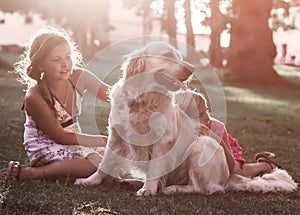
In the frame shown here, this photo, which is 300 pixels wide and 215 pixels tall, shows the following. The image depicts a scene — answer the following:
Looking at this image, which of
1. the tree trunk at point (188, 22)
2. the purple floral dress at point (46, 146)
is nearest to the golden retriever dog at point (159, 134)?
the purple floral dress at point (46, 146)

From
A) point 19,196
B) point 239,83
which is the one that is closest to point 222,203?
point 19,196

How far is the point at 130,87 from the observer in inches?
169

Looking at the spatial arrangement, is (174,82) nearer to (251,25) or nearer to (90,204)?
(90,204)

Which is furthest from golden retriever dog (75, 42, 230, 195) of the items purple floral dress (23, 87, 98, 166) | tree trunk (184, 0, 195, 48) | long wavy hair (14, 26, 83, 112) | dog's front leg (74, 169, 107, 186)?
tree trunk (184, 0, 195, 48)

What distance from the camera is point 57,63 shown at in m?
4.93

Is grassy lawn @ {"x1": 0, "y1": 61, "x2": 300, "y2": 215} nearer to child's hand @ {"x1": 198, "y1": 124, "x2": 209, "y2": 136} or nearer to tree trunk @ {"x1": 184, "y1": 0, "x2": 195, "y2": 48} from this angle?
child's hand @ {"x1": 198, "y1": 124, "x2": 209, "y2": 136}

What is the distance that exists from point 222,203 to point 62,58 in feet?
5.69

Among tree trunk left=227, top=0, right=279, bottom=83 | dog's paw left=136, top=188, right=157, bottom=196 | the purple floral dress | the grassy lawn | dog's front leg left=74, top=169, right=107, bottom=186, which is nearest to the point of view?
the grassy lawn

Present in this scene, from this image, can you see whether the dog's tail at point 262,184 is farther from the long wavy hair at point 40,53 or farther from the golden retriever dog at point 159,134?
the long wavy hair at point 40,53

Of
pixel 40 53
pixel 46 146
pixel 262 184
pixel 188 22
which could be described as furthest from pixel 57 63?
pixel 188 22

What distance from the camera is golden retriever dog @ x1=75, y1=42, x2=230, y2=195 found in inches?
168

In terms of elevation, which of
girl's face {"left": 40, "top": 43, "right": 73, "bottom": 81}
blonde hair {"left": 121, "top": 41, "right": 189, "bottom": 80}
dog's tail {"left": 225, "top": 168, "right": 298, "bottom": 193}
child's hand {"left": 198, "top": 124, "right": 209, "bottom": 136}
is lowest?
dog's tail {"left": 225, "top": 168, "right": 298, "bottom": 193}

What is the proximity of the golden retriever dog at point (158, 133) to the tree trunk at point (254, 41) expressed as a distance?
53.3 feet

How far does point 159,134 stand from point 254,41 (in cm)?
1657
